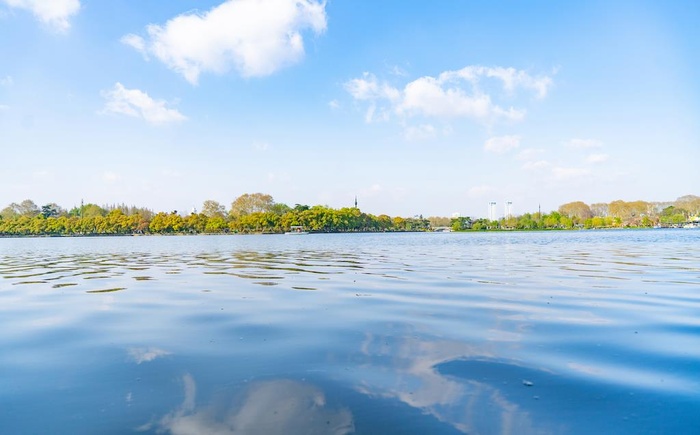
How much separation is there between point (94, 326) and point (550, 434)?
28.2 ft

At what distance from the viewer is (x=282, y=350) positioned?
732 centimetres

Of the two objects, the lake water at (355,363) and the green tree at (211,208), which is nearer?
the lake water at (355,363)

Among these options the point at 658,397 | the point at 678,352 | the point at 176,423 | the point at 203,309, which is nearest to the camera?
the point at 176,423

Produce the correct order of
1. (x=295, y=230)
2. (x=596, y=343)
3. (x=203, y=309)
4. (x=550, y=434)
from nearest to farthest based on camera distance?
(x=550, y=434)
(x=596, y=343)
(x=203, y=309)
(x=295, y=230)

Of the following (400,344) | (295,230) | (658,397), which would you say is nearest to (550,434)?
(658,397)

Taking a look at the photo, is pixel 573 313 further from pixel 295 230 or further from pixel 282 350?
pixel 295 230

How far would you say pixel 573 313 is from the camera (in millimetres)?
10078

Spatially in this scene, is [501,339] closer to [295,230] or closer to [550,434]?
[550,434]

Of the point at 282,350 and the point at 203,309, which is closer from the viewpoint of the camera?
the point at 282,350

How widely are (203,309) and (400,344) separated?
563 centimetres

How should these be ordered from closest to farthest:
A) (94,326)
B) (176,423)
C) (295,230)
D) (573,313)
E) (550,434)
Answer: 1. (550,434)
2. (176,423)
3. (94,326)
4. (573,313)
5. (295,230)

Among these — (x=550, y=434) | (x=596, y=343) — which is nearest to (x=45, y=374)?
(x=550, y=434)

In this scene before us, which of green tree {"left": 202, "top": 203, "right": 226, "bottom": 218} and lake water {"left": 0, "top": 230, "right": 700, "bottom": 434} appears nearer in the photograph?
lake water {"left": 0, "top": 230, "right": 700, "bottom": 434}

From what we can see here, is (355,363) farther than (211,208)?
No
